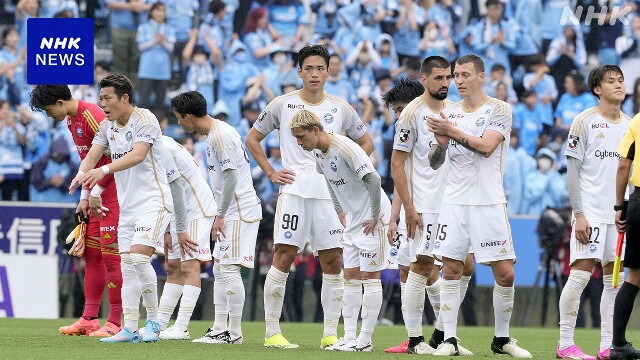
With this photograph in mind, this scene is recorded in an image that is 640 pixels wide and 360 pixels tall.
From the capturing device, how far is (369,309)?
36.6ft

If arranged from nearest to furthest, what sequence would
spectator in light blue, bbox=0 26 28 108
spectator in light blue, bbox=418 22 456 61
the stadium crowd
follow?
the stadium crowd → spectator in light blue, bbox=0 26 28 108 → spectator in light blue, bbox=418 22 456 61

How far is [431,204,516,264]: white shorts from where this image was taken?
10172 mm

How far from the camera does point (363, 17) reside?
23.0 m

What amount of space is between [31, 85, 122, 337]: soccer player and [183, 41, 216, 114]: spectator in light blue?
8.93m

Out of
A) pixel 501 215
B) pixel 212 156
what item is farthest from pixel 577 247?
pixel 212 156

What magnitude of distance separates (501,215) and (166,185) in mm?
3197

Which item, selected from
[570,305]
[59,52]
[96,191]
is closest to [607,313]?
[570,305]

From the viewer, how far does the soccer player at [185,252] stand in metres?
12.8

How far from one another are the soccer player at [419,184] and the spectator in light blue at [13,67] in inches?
435

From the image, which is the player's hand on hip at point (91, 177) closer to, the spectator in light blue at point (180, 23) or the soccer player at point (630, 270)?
the soccer player at point (630, 270)

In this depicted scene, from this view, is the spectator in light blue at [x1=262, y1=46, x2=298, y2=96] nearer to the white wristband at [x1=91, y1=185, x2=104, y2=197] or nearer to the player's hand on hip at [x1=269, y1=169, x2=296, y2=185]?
the white wristband at [x1=91, y1=185, x2=104, y2=197]

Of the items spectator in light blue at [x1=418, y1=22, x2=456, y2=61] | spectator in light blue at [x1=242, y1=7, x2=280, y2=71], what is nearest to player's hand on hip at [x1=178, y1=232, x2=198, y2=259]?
spectator in light blue at [x1=242, y1=7, x2=280, y2=71]

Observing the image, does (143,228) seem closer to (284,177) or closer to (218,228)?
(218,228)

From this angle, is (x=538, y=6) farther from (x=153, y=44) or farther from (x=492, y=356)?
(x=492, y=356)
